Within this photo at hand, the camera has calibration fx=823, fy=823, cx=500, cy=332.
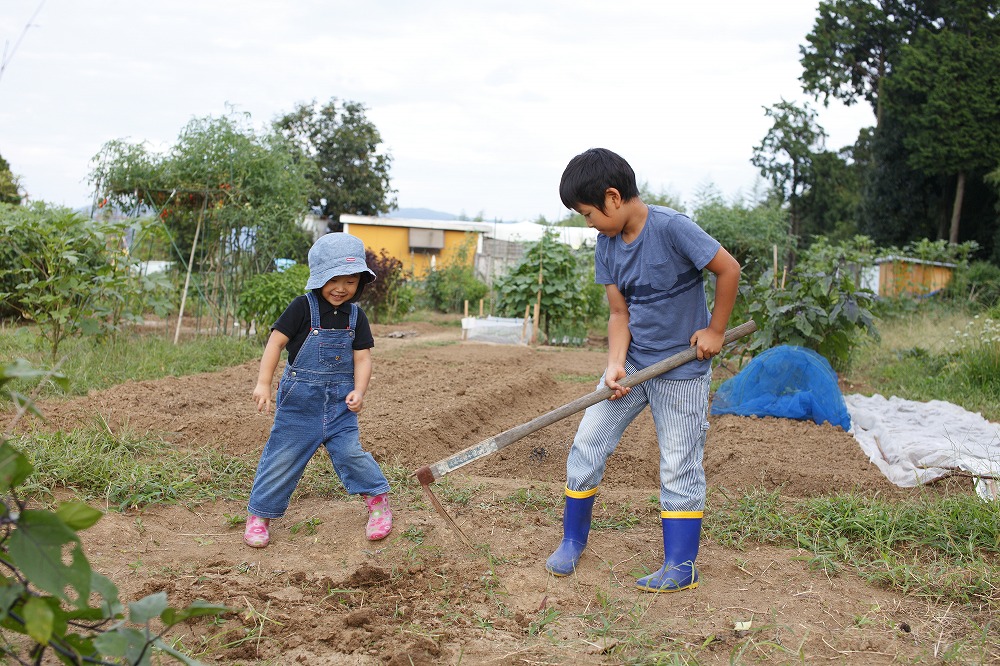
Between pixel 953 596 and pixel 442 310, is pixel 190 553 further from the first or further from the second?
pixel 442 310

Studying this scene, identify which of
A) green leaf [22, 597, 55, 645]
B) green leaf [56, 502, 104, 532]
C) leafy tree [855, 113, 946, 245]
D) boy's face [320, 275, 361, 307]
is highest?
leafy tree [855, 113, 946, 245]

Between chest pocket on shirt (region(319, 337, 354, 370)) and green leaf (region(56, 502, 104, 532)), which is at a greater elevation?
green leaf (region(56, 502, 104, 532))

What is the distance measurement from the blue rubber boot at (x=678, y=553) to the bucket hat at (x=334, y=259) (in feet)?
4.75

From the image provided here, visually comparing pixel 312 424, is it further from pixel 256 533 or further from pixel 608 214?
pixel 608 214

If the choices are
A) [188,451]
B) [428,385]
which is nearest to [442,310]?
[428,385]

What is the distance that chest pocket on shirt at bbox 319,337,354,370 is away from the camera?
321 cm

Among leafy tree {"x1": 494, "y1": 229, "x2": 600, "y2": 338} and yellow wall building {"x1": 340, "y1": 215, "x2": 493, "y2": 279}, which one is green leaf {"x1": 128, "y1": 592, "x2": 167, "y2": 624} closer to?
leafy tree {"x1": 494, "y1": 229, "x2": 600, "y2": 338}

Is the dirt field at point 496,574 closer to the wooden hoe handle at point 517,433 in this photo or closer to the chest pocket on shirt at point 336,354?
the wooden hoe handle at point 517,433

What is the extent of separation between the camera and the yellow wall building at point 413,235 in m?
24.5

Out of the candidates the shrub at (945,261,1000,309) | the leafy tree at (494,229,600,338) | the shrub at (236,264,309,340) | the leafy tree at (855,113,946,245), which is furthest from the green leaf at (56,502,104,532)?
the leafy tree at (855,113,946,245)

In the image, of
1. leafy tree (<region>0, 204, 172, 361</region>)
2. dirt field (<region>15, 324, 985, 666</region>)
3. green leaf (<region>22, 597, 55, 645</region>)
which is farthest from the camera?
leafy tree (<region>0, 204, 172, 361</region>)

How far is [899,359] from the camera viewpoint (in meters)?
8.91

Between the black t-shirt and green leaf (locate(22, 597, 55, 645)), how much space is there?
2.16 metres

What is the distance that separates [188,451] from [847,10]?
26.5m
